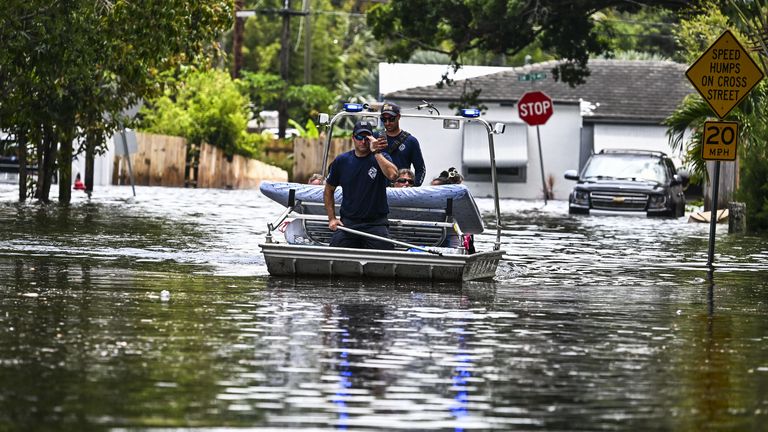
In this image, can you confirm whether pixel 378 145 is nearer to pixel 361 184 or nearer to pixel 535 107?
pixel 361 184

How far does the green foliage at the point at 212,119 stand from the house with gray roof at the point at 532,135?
547cm

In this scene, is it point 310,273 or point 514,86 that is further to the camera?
point 514,86

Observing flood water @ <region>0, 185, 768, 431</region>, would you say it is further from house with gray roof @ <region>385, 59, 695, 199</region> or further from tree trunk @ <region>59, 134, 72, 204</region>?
house with gray roof @ <region>385, 59, 695, 199</region>

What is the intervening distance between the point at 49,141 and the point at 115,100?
7.03 feet

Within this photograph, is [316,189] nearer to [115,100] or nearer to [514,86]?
[115,100]

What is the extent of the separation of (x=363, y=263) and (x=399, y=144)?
1.84 meters

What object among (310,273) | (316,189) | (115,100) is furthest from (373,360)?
(115,100)

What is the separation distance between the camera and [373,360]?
37.3 feet

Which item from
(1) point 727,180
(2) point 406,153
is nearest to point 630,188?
(1) point 727,180

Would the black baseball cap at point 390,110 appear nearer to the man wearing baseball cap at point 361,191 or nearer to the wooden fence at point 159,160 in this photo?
the man wearing baseball cap at point 361,191

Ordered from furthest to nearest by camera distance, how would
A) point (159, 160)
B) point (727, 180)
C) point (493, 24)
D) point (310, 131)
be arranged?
point (310, 131) → point (159, 160) → point (493, 24) → point (727, 180)

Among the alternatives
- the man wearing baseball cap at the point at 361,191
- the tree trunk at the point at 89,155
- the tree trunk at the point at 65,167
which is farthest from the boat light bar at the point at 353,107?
the tree trunk at the point at 89,155

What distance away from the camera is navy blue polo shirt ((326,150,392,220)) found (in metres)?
17.9

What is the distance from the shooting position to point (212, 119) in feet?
188
